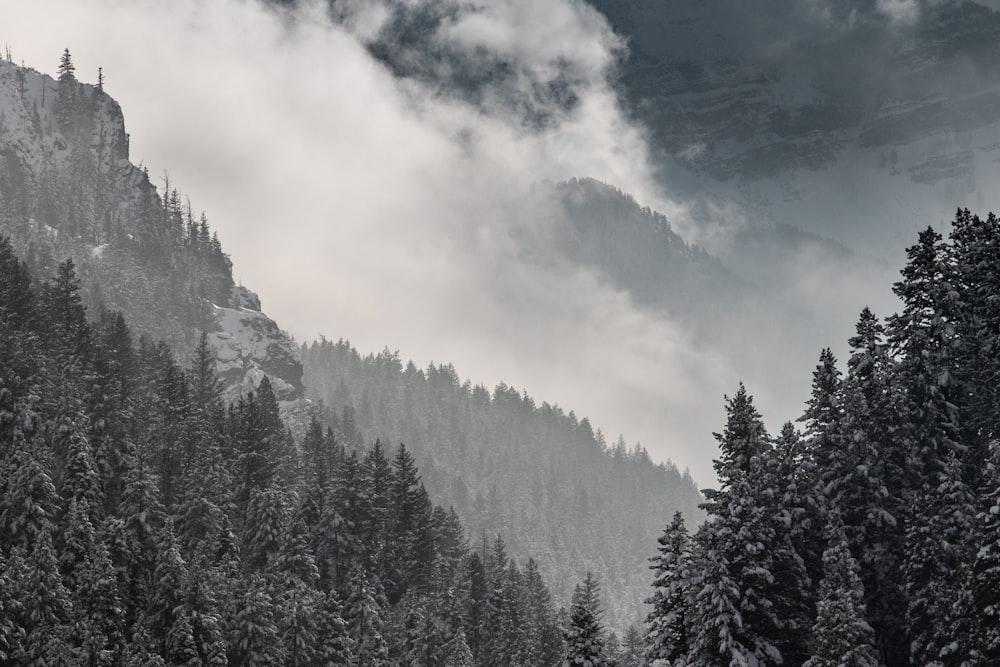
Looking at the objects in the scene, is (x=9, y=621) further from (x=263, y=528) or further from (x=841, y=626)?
(x=841, y=626)

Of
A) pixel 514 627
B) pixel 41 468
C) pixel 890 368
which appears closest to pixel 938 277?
pixel 890 368

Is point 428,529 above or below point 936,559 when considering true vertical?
above

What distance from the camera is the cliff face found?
146125 millimetres

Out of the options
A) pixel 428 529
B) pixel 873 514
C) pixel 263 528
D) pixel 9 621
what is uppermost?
pixel 428 529

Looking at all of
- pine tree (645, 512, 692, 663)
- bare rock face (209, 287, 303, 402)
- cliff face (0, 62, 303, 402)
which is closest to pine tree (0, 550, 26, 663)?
pine tree (645, 512, 692, 663)

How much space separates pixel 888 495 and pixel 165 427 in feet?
181

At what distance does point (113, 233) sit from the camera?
6427 inches

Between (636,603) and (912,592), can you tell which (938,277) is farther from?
(636,603)

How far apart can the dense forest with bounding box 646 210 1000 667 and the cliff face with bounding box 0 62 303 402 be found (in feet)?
356

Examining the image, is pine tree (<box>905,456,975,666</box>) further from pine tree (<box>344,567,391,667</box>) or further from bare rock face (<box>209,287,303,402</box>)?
bare rock face (<box>209,287,303,402</box>)

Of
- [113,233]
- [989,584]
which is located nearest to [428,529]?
[989,584]

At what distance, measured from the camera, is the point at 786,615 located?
41000 mm

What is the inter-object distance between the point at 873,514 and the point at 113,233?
150 m

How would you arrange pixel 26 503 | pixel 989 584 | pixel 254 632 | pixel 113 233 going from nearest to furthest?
pixel 989 584, pixel 26 503, pixel 254 632, pixel 113 233
